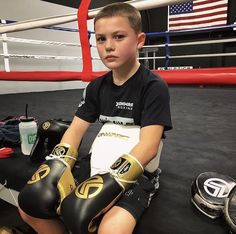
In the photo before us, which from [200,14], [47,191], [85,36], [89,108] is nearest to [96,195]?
[47,191]

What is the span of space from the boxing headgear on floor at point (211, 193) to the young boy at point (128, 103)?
0.13 metres

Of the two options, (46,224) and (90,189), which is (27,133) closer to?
(46,224)

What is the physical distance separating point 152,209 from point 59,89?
13.8 feet

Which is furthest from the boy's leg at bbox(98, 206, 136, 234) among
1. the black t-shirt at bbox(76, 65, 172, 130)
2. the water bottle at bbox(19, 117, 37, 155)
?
the water bottle at bbox(19, 117, 37, 155)

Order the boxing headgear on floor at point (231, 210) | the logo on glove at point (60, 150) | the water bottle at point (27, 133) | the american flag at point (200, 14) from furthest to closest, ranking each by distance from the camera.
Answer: the american flag at point (200, 14), the water bottle at point (27, 133), the logo on glove at point (60, 150), the boxing headgear on floor at point (231, 210)

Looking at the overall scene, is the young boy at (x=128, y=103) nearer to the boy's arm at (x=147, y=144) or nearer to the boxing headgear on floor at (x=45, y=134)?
the boy's arm at (x=147, y=144)

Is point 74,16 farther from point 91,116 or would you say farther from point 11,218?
point 11,218

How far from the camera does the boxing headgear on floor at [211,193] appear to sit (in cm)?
64

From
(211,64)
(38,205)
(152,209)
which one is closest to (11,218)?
(38,205)

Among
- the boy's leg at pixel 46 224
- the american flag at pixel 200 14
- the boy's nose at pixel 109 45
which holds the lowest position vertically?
the boy's leg at pixel 46 224

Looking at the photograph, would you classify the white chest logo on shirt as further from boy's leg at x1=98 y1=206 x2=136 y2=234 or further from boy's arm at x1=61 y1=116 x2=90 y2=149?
boy's leg at x1=98 y1=206 x2=136 y2=234

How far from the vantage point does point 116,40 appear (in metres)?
0.74

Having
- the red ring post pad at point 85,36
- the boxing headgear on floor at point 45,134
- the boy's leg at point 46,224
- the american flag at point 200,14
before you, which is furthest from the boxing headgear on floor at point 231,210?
the american flag at point 200,14

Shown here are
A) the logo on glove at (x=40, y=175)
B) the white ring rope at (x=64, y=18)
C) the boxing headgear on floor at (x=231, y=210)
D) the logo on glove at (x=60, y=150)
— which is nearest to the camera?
the boxing headgear on floor at (x=231, y=210)
